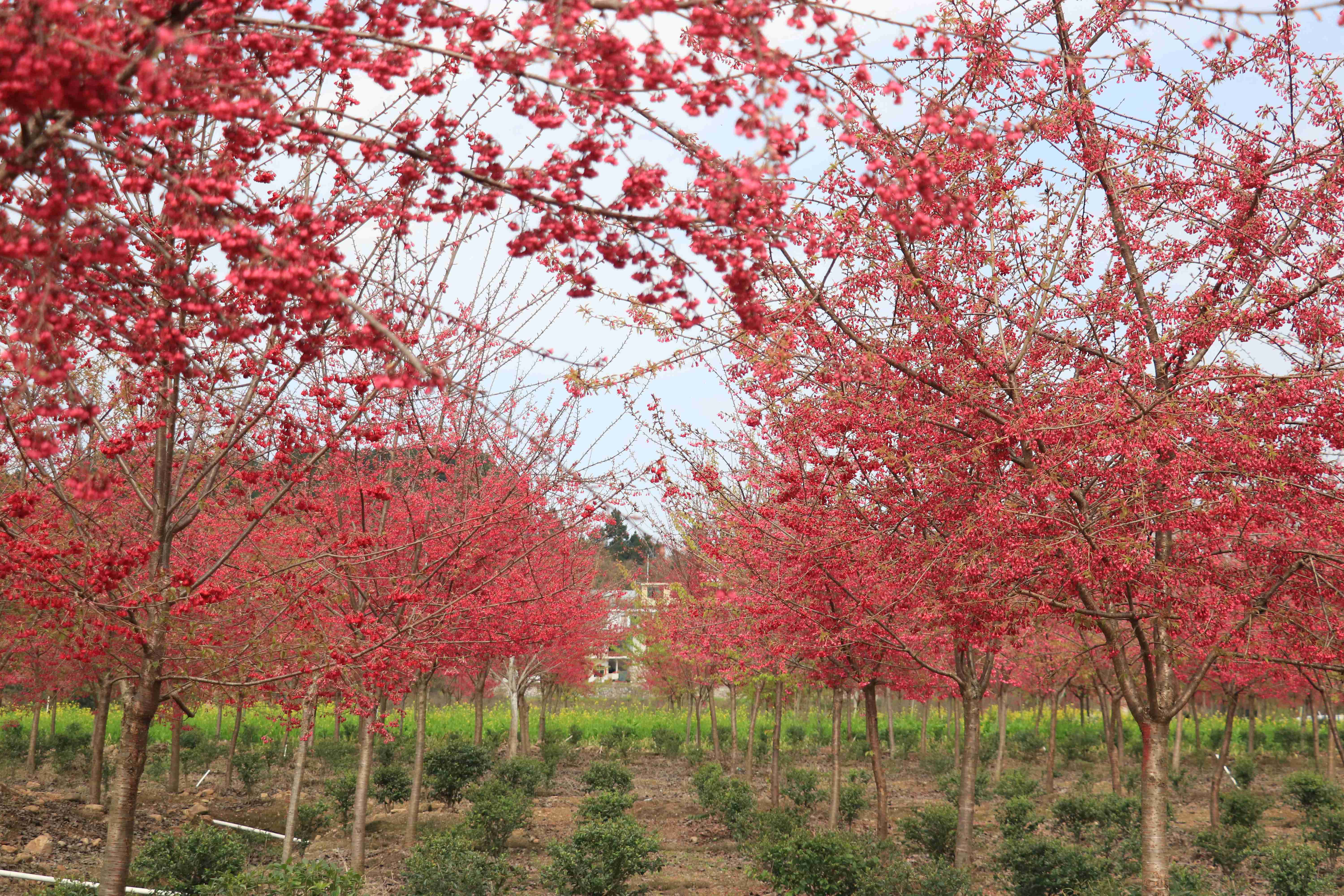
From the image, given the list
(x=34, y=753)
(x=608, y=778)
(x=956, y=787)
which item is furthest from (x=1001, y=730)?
(x=34, y=753)

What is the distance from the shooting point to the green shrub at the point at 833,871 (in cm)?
867

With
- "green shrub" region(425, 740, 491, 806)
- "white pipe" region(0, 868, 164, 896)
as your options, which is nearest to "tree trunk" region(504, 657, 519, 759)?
"green shrub" region(425, 740, 491, 806)

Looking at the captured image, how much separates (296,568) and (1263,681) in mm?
19708

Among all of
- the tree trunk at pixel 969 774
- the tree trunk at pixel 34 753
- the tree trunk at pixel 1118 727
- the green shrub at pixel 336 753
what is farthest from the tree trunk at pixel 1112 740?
the tree trunk at pixel 34 753

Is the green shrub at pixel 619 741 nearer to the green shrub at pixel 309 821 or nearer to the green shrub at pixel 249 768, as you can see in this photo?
the green shrub at pixel 249 768

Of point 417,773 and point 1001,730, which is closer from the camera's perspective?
point 417,773

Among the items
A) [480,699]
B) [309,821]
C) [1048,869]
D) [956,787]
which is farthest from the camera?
[480,699]

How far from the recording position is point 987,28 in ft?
19.3

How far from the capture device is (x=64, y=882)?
7.25 m

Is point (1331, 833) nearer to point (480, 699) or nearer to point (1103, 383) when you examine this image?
point (1103, 383)

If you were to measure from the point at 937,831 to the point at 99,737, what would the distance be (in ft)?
39.3

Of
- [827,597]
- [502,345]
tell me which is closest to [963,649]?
[827,597]

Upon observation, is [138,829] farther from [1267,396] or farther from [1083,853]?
[1267,396]

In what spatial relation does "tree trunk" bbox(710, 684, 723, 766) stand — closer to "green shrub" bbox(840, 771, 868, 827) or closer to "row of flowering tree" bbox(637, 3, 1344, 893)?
"green shrub" bbox(840, 771, 868, 827)
